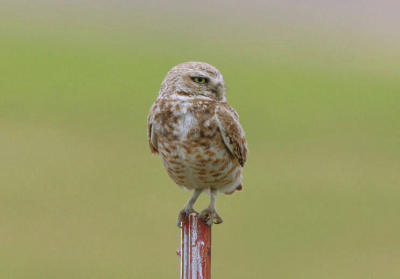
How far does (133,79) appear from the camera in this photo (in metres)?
24.2

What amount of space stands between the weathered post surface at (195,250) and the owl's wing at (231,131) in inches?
→ 41.9

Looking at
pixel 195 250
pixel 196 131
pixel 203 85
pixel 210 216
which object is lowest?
pixel 195 250

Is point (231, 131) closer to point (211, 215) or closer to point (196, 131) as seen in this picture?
point (196, 131)

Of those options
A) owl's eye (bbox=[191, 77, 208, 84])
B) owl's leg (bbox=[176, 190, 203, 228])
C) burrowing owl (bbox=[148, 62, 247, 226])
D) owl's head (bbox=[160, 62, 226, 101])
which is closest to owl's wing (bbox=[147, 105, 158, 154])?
burrowing owl (bbox=[148, 62, 247, 226])

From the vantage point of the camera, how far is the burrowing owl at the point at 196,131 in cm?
537

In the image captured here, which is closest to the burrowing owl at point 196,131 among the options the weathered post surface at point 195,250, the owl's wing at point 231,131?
the owl's wing at point 231,131

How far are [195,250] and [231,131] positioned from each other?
1331mm

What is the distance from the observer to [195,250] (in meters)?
4.52

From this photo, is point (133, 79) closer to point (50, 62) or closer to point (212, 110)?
point (50, 62)

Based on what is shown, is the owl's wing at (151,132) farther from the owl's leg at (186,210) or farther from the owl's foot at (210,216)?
the owl's foot at (210,216)

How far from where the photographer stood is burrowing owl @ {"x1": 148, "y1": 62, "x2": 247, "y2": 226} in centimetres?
537

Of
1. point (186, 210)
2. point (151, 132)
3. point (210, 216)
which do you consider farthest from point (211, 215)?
point (151, 132)

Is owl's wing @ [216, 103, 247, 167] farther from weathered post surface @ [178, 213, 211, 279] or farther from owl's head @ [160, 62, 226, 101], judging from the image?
weathered post surface @ [178, 213, 211, 279]

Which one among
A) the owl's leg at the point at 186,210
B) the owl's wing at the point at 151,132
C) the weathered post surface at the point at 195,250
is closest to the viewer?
the weathered post surface at the point at 195,250
